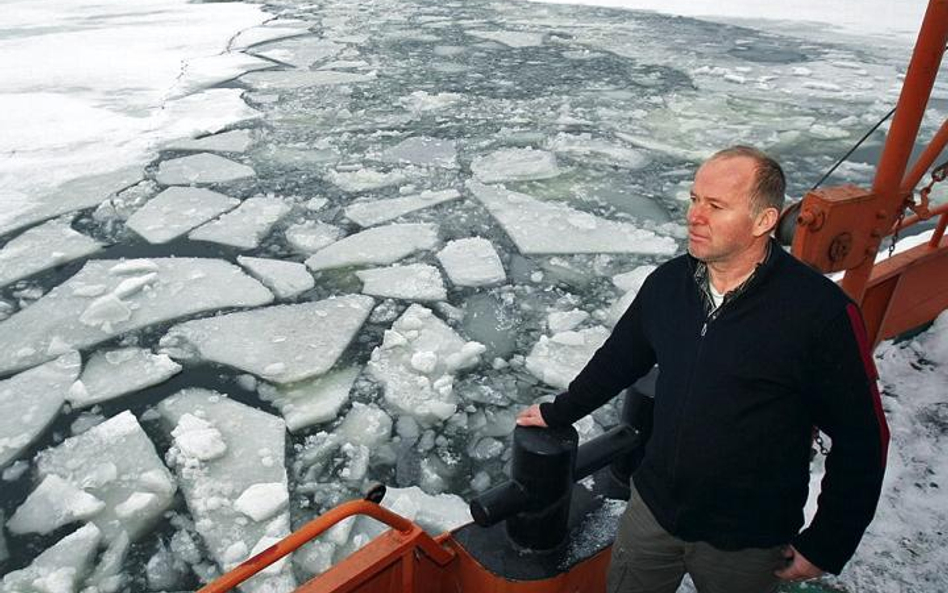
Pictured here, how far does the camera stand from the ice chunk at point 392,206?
12.8ft

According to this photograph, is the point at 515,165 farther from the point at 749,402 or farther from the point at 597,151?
the point at 749,402

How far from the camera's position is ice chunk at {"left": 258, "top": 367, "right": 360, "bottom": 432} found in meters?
2.33

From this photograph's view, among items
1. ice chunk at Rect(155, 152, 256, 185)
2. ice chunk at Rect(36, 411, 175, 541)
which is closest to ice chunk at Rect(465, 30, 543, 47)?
ice chunk at Rect(155, 152, 256, 185)

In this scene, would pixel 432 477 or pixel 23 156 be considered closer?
pixel 432 477

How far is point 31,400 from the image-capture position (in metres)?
2.40

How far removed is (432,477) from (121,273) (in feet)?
6.91

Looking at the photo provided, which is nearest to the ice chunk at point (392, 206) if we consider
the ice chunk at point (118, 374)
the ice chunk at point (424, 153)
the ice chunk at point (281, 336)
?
the ice chunk at point (424, 153)

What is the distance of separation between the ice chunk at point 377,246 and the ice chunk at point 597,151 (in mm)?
1676

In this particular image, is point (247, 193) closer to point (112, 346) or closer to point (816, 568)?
point (112, 346)

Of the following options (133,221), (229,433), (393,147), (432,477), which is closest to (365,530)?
(432,477)

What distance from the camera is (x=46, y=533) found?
1891 millimetres

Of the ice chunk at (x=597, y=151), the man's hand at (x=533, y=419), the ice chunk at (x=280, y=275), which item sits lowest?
the ice chunk at (x=280, y=275)

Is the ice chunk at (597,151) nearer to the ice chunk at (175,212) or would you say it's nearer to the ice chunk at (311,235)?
the ice chunk at (311,235)

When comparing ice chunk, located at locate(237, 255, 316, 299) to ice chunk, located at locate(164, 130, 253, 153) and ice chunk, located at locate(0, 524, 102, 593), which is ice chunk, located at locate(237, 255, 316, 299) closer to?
ice chunk, located at locate(0, 524, 102, 593)
